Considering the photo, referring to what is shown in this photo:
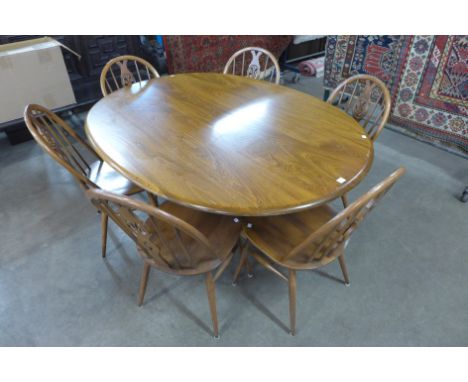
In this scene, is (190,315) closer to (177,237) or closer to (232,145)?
(177,237)

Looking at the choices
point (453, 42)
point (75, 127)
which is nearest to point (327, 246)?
point (453, 42)

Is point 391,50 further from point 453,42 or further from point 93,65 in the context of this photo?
point 93,65

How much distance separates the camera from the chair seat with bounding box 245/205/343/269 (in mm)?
1292

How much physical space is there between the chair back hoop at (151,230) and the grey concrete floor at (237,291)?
42 cm

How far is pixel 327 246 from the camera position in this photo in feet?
4.07

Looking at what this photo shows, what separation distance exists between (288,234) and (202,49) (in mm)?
2714

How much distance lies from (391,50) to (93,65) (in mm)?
2781

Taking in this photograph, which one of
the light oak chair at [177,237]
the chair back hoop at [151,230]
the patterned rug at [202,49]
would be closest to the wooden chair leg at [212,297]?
the light oak chair at [177,237]

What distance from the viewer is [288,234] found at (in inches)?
54.4

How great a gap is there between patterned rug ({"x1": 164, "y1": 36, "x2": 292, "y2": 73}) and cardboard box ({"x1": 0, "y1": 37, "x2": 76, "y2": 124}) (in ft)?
3.73

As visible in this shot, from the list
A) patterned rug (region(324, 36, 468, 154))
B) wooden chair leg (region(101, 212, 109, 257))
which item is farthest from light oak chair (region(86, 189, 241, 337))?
patterned rug (region(324, 36, 468, 154))

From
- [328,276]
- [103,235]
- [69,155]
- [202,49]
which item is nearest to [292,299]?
[328,276]

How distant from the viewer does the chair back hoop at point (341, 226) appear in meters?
0.99

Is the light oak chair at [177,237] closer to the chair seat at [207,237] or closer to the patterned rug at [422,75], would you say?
the chair seat at [207,237]
